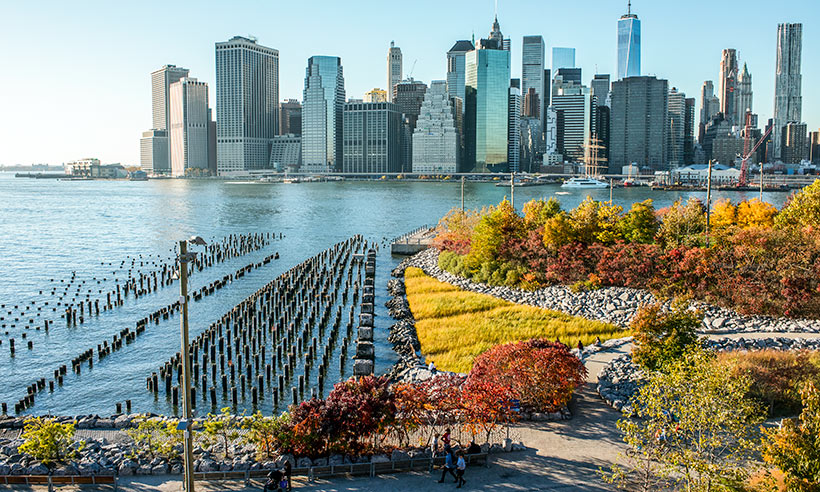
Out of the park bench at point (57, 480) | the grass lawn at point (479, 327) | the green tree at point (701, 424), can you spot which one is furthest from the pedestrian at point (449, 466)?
the grass lawn at point (479, 327)

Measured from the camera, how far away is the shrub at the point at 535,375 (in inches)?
1013

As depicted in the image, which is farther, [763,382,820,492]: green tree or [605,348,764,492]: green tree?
[605,348,764,492]: green tree

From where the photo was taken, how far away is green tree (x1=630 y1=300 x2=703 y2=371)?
91.5 ft

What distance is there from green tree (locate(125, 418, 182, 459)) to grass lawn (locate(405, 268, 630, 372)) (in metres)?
15.5

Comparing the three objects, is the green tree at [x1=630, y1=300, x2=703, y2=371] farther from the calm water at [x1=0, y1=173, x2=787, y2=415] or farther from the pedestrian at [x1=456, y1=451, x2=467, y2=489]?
the calm water at [x1=0, y1=173, x2=787, y2=415]

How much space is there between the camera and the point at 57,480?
20.9 meters

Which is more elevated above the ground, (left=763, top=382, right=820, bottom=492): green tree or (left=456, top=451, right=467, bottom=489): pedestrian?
(left=763, top=382, right=820, bottom=492): green tree

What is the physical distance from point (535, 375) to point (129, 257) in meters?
71.9

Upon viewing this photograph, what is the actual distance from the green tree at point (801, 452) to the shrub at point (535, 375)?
9.95m

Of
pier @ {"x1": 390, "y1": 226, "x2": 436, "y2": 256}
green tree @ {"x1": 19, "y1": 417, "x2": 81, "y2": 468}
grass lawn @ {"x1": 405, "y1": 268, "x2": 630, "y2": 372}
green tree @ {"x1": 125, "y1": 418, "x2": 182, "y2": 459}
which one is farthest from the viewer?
pier @ {"x1": 390, "y1": 226, "x2": 436, "y2": 256}

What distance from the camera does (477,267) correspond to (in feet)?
182

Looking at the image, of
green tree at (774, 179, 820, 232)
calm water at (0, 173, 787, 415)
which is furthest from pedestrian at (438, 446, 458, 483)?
green tree at (774, 179, 820, 232)

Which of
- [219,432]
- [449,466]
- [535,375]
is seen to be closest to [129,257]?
[219,432]

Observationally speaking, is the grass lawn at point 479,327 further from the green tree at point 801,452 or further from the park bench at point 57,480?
the green tree at point 801,452
